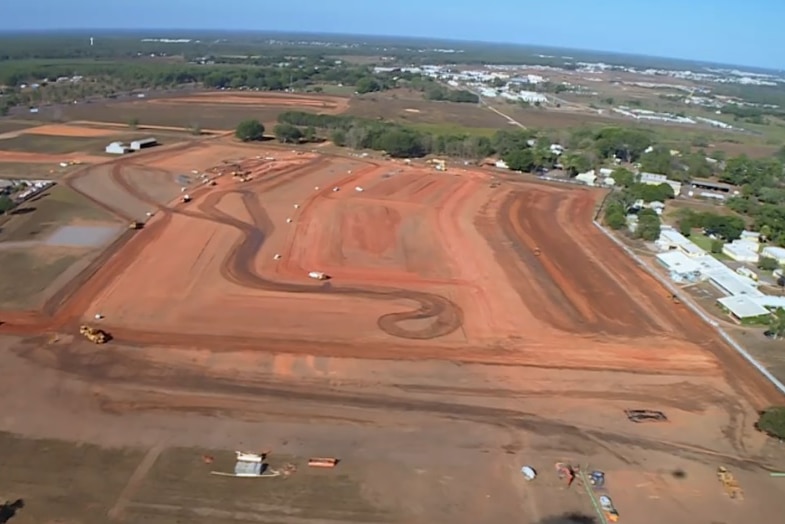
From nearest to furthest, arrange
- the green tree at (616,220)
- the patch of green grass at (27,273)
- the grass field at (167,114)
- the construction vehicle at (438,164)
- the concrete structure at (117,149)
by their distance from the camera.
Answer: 1. the patch of green grass at (27,273)
2. the green tree at (616,220)
3. the construction vehicle at (438,164)
4. the concrete structure at (117,149)
5. the grass field at (167,114)

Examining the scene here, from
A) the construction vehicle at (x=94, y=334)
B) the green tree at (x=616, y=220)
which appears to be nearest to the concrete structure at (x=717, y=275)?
the green tree at (x=616, y=220)

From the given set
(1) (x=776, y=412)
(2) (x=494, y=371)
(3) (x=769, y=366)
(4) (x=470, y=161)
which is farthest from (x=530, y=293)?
(4) (x=470, y=161)

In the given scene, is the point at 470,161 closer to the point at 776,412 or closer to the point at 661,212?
the point at 661,212

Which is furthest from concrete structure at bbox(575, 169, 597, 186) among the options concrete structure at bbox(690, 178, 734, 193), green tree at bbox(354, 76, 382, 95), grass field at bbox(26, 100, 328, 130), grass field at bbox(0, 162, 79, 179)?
green tree at bbox(354, 76, 382, 95)

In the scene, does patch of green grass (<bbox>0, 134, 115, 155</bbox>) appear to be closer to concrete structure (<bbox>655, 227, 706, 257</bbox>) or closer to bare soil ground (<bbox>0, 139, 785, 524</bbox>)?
bare soil ground (<bbox>0, 139, 785, 524</bbox>)

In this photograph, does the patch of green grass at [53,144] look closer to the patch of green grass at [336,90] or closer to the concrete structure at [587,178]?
the concrete structure at [587,178]

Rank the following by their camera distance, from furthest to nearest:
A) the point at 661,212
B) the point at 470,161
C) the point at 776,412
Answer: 1. the point at 470,161
2. the point at 661,212
3. the point at 776,412
